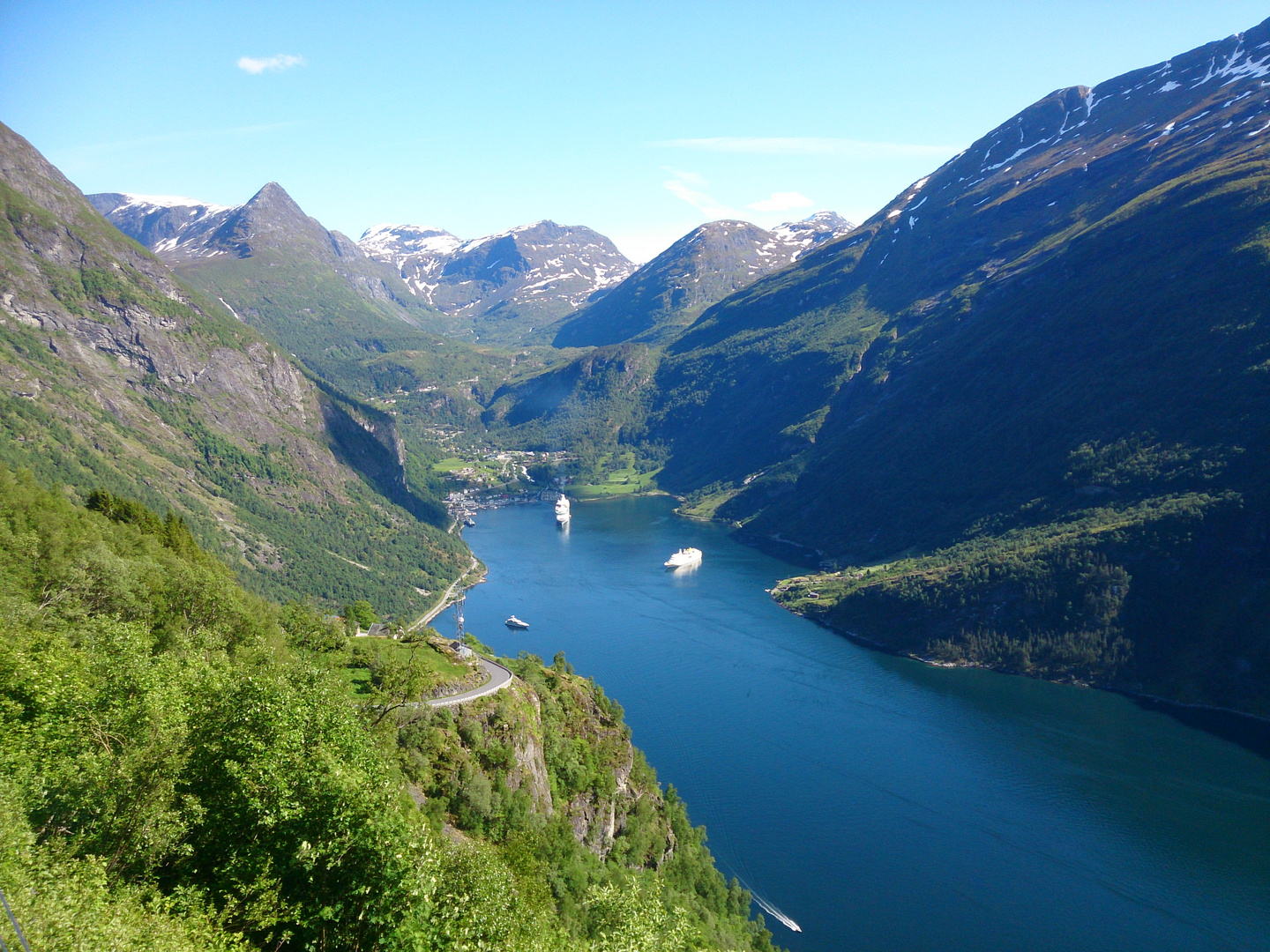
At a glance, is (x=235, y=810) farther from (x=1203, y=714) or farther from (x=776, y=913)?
(x=1203, y=714)

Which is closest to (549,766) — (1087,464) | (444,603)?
(444,603)

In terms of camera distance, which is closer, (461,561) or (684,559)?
(684,559)

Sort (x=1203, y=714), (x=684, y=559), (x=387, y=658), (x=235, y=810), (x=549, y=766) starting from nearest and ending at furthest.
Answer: (x=235, y=810)
(x=387, y=658)
(x=549, y=766)
(x=1203, y=714)
(x=684, y=559)

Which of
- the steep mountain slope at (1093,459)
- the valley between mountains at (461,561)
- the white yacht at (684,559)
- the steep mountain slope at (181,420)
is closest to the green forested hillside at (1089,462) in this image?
the steep mountain slope at (1093,459)

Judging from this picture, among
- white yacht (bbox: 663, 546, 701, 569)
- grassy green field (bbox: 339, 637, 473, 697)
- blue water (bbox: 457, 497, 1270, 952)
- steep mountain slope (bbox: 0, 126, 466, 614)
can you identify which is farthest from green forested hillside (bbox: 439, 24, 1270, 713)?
grassy green field (bbox: 339, 637, 473, 697)

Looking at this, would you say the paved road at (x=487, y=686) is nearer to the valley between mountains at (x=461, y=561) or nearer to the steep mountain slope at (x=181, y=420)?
the valley between mountains at (x=461, y=561)

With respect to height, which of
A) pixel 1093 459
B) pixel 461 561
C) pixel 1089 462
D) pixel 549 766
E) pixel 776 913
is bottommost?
pixel 776 913

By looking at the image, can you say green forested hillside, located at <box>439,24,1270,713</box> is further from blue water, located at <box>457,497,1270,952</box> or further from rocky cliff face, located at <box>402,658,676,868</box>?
rocky cliff face, located at <box>402,658,676,868</box>

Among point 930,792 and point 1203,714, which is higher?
point 1203,714
